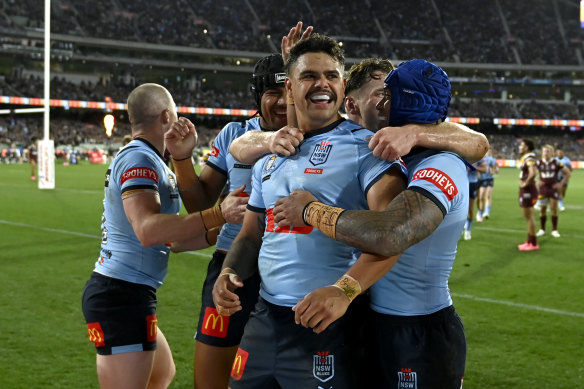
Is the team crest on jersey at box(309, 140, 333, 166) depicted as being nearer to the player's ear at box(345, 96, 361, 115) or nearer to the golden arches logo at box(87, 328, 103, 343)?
the player's ear at box(345, 96, 361, 115)

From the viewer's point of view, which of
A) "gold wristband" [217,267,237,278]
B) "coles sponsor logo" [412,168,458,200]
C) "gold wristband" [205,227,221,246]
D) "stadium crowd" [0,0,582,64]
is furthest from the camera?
"stadium crowd" [0,0,582,64]

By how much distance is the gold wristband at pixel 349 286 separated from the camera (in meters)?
2.46

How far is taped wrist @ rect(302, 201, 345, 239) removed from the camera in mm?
2520

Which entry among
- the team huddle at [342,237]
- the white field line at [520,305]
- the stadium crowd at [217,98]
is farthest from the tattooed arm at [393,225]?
the stadium crowd at [217,98]

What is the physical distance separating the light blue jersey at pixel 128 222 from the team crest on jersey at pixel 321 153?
3.58 ft

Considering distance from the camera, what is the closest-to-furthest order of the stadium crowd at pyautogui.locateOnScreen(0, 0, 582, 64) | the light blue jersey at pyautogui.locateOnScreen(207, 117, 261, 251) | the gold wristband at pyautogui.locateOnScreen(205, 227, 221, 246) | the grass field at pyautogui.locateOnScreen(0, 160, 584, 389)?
the light blue jersey at pyautogui.locateOnScreen(207, 117, 261, 251) < the gold wristband at pyautogui.locateOnScreen(205, 227, 221, 246) < the grass field at pyautogui.locateOnScreen(0, 160, 584, 389) < the stadium crowd at pyautogui.locateOnScreen(0, 0, 582, 64)

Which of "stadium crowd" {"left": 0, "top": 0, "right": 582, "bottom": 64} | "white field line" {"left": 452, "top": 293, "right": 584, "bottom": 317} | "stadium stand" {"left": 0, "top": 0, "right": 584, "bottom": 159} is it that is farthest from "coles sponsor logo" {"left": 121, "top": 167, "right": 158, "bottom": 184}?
"stadium crowd" {"left": 0, "top": 0, "right": 582, "bottom": 64}

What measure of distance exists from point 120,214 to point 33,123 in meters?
60.0

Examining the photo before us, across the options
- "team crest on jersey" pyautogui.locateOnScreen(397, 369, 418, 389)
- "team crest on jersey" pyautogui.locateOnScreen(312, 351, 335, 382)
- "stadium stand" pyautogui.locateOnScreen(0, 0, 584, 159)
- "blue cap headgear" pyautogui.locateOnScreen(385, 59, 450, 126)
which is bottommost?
"team crest on jersey" pyautogui.locateOnScreen(397, 369, 418, 389)

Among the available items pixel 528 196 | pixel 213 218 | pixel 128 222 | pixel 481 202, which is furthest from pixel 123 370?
pixel 481 202

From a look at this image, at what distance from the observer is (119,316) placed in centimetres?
354

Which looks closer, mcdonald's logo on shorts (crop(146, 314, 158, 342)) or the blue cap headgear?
the blue cap headgear

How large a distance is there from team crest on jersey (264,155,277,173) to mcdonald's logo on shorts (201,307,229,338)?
1.24 meters

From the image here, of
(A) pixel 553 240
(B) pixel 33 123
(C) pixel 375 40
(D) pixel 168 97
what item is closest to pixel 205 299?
(D) pixel 168 97
